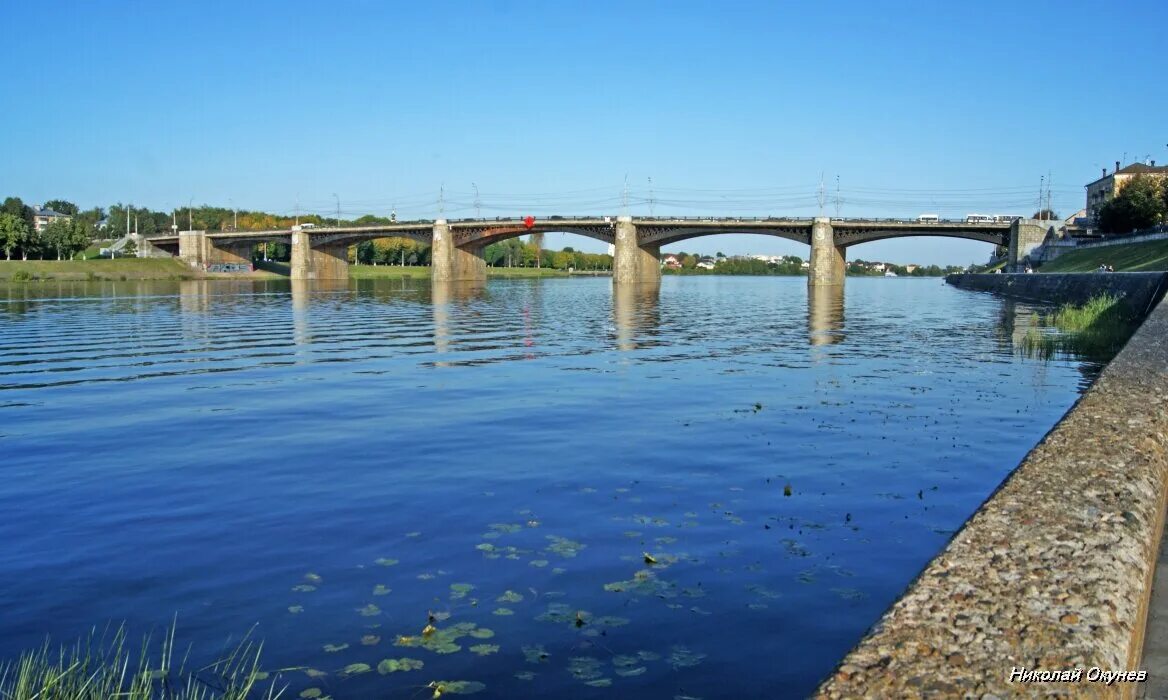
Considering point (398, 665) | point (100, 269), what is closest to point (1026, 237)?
point (100, 269)

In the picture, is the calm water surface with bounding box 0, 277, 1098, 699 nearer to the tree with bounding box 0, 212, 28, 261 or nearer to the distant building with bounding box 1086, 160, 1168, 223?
the tree with bounding box 0, 212, 28, 261

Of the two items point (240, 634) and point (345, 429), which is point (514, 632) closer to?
point (240, 634)

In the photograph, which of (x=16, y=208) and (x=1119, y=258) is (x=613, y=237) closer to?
(x=1119, y=258)

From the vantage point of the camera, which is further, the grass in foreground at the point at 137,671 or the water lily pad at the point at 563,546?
the water lily pad at the point at 563,546

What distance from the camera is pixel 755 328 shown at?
146 ft

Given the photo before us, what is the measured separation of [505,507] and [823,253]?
119m

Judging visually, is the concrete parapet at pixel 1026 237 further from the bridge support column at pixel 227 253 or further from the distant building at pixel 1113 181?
the bridge support column at pixel 227 253

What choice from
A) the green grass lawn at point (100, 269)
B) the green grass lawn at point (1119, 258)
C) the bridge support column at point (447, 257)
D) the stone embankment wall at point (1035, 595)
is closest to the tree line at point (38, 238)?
the green grass lawn at point (100, 269)

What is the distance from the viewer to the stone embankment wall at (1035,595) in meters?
4.38

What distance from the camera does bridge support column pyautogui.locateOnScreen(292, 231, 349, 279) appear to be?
155m

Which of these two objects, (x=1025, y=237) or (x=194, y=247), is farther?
(x=194, y=247)

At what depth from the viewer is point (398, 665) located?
6.90 meters

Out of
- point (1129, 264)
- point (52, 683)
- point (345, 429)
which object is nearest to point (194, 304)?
point (345, 429)

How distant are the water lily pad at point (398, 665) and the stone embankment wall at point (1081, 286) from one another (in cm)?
3983
